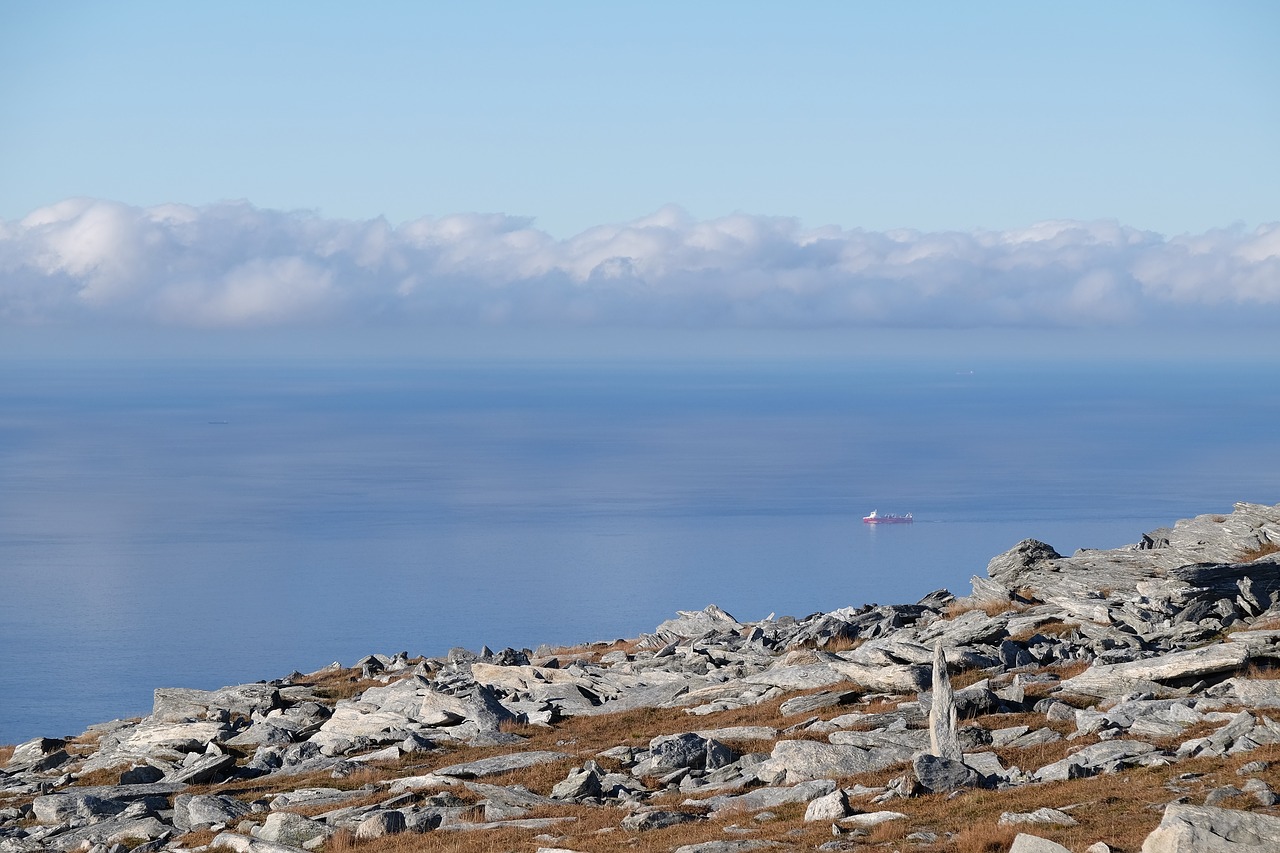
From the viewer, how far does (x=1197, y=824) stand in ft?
56.3

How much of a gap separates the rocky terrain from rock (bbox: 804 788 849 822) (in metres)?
0.07

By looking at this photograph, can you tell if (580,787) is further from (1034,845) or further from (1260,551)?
(1260,551)

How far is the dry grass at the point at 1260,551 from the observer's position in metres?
49.5

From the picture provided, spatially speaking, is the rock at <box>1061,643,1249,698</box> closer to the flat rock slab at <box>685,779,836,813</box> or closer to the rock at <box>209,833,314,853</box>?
the flat rock slab at <box>685,779,836,813</box>

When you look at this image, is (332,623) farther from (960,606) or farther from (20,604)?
(960,606)

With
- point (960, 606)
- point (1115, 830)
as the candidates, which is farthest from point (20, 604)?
point (1115, 830)

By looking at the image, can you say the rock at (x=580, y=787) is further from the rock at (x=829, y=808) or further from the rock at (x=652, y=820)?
the rock at (x=829, y=808)

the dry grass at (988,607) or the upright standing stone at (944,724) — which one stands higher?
the upright standing stone at (944,724)

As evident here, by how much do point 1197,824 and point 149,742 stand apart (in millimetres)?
37814

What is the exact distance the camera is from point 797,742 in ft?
97.5

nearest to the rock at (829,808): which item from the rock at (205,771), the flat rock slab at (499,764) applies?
the flat rock slab at (499,764)

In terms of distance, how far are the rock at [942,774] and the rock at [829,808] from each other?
2100 millimetres

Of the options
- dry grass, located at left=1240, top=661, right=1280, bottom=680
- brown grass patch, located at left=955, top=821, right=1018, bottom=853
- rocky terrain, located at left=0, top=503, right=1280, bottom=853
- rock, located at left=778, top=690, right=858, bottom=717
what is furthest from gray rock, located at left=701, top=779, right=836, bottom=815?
dry grass, located at left=1240, top=661, right=1280, bottom=680

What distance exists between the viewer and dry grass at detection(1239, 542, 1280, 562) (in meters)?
49.5
